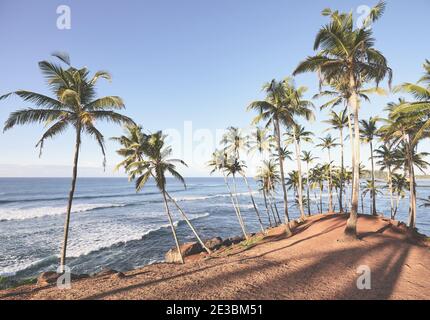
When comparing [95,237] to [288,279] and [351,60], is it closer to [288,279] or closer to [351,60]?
[288,279]

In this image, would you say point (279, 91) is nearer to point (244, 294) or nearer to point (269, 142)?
point (269, 142)

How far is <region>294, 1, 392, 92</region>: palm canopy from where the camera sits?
1212 cm

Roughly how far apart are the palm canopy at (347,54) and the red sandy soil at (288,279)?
9.89 metres

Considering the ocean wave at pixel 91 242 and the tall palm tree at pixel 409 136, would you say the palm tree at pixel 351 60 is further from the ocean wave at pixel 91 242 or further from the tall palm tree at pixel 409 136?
the ocean wave at pixel 91 242

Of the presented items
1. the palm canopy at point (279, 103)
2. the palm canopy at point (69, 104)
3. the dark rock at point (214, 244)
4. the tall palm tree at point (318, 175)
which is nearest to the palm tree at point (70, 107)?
the palm canopy at point (69, 104)

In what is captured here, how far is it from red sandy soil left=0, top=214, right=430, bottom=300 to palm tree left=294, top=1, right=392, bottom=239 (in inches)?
107

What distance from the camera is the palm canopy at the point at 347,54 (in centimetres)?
1212

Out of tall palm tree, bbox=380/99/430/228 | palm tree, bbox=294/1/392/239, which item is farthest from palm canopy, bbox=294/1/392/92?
tall palm tree, bbox=380/99/430/228

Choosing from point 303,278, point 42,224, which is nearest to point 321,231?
point 303,278

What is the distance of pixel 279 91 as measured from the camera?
17.2 m

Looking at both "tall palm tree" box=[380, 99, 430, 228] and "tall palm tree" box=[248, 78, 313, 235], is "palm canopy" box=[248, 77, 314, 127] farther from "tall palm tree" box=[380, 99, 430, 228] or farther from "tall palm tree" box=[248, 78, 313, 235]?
"tall palm tree" box=[380, 99, 430, 228]

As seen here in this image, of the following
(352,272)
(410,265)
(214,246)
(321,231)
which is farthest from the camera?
(214,246)

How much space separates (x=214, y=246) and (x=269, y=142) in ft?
44.9

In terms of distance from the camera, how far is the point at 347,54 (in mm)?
12305
